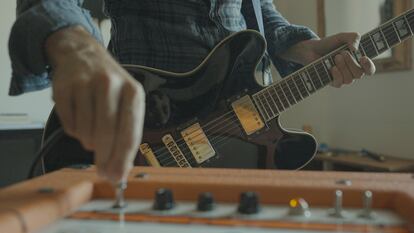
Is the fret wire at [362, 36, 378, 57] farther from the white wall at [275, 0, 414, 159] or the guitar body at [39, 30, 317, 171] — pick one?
the white wall at [275, 0, 414, 159]

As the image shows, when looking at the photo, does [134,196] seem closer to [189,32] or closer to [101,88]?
[101,88]

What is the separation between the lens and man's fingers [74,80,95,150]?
1.16 feet

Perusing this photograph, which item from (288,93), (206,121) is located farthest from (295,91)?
(206,121)

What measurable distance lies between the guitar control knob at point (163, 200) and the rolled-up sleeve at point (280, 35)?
27.2 inches

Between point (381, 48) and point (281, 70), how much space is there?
9.0 inches

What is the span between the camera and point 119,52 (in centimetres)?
84

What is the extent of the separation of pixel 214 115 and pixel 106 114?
1.46ft

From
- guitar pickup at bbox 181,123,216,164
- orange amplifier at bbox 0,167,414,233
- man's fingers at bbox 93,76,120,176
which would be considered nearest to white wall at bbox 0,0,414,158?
guitar pickup at bbox 181,123,216,164

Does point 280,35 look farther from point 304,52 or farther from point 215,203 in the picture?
point 215,203

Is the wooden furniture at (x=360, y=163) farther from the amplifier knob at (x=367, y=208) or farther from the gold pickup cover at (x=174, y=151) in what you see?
the amplifier knob at (x=367, y=208)

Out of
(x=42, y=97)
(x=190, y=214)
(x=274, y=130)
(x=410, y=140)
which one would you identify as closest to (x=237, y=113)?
(x=274, y=130)

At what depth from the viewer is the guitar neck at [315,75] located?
87 cm

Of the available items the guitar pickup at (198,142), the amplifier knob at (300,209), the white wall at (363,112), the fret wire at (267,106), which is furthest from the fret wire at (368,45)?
the white wall at (363,112)

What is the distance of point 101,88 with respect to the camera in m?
0.35
